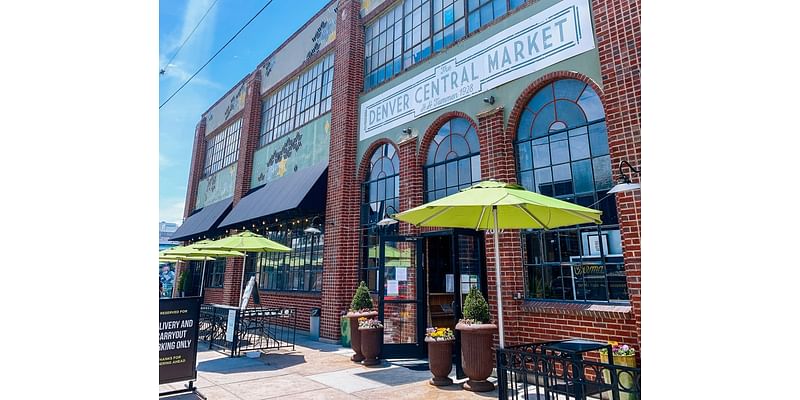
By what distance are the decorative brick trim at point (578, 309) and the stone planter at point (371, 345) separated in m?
2.59

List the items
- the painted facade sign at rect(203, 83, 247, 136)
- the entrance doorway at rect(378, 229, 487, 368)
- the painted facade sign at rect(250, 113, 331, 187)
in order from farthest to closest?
the painted facade sign at rect(203, 83, 247, 136) < the painted facade sign at rect(250, 113, 331, 187) < the entrance doorway at rect(378, 229, 487, 368)

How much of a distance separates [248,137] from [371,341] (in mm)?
11790

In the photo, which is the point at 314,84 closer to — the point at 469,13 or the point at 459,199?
the point at 469,13

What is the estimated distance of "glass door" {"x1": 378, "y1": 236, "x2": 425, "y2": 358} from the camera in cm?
765

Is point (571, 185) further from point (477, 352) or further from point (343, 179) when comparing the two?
point (343, 179)

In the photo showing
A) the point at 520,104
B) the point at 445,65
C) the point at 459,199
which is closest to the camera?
the point at 459,199

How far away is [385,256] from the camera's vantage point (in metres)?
8.14

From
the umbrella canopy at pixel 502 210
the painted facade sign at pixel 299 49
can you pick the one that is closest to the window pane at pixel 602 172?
the umbrella canopy at pixel 502 210

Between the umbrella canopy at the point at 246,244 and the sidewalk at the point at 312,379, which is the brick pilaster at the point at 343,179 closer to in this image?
the umbrella canopy at the point at 246,244

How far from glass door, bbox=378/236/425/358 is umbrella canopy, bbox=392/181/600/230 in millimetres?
2088

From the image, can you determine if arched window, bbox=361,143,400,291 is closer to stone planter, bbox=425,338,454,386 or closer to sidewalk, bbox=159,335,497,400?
sidewalk, bbox=159,335,497,400

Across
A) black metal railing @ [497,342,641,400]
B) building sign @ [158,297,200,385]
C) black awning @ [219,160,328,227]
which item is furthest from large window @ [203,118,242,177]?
black metal railing @ [497,342,641,400]
